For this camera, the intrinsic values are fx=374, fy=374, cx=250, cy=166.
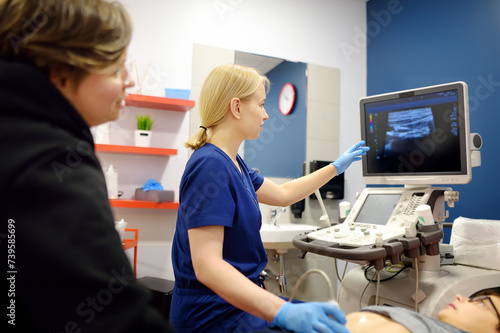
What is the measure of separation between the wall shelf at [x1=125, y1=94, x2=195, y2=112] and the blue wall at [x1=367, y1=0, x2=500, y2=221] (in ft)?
5.61

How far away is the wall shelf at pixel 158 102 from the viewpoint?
7.88 feet

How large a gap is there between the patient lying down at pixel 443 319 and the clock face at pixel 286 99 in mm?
2001

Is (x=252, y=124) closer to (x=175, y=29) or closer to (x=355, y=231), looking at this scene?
(x=355, y=231)

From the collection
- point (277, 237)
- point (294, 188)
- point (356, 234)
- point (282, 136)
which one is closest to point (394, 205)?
point (356, 234)

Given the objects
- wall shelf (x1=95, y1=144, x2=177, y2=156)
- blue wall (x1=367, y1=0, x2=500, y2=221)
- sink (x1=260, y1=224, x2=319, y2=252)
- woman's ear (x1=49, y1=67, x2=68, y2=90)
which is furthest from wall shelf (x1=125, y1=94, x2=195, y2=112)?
woman's ear (x1=49, y1=67, x2=68, y2=90)

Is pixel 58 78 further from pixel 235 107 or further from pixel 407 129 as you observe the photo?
pixel 407 129

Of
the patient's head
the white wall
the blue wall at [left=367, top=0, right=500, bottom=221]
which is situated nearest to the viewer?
the patient's head

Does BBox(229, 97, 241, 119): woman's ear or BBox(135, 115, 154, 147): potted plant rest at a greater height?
BBox(135, 115, 154, 147): potted plant

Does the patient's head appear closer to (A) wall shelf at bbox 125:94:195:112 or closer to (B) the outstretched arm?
(B) the outstretched arm

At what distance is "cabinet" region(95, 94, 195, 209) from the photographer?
7.67ft

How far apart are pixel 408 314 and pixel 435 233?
51 centimetres

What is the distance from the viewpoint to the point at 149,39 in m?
Result: 2.63

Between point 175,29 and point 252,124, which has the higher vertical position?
point 175,29

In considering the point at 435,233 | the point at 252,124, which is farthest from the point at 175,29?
the point at 435,233
